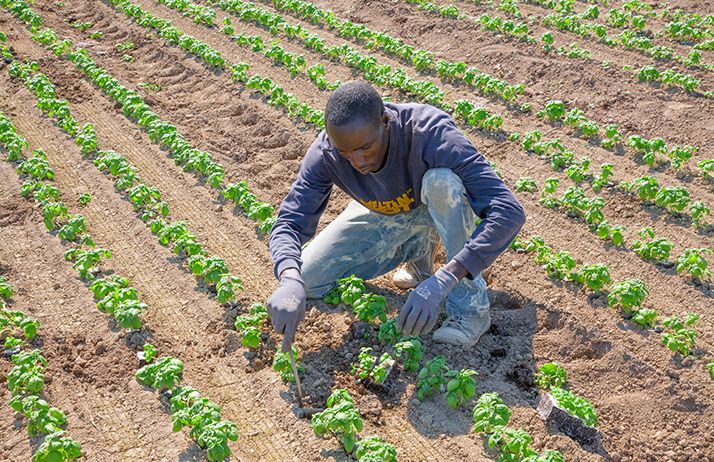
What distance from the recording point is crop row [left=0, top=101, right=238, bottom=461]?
13.5ft

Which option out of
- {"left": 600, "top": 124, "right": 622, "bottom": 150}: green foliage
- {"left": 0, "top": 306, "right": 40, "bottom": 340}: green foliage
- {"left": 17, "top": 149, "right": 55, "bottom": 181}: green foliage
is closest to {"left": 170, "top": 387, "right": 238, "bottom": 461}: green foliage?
{"left": 0, "top": 306, "right": 40, "bottom": 340}: green foliage

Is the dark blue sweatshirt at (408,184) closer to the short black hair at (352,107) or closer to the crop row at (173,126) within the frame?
the short black hair at (352,107)

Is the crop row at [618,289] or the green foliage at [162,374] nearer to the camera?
the green foliage at [162,374]

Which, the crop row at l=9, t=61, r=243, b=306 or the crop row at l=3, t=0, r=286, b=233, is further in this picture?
the crop row at l=3, t=0, r=286, b=233

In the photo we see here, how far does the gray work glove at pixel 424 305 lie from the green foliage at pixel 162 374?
139cm

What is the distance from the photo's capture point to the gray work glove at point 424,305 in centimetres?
418

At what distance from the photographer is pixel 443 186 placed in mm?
4566

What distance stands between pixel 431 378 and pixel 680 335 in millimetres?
1655

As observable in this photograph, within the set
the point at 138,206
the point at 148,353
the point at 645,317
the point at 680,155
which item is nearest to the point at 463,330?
the point at 645,317

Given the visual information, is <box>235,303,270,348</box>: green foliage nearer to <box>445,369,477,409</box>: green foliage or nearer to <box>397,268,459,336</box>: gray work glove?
<box>397,268,459,336</box>: gray work glove

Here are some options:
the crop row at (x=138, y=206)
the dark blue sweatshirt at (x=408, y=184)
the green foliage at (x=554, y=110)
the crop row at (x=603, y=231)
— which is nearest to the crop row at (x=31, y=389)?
the crop row at (x=138, y=206)

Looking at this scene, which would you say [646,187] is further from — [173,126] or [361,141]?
[173,126]

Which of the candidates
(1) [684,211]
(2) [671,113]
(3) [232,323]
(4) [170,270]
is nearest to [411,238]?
(3) [232,323]

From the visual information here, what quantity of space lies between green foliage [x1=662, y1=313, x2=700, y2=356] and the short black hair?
234cm
